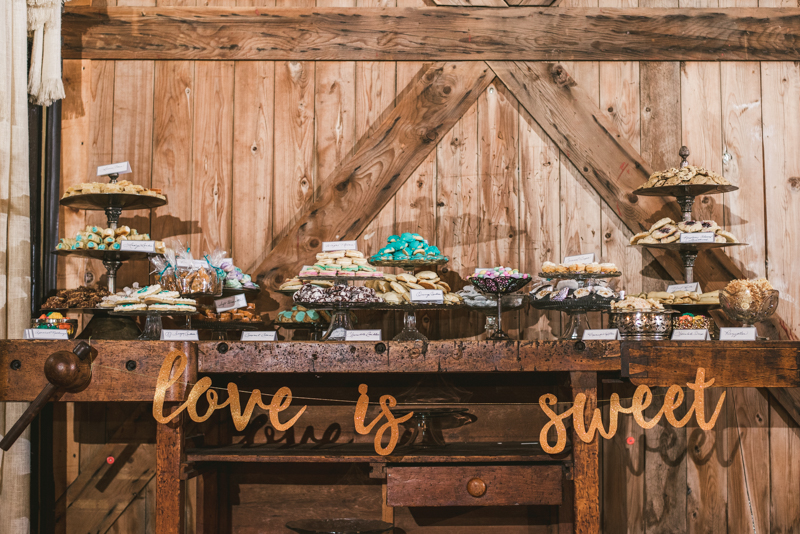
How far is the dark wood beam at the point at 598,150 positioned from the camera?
2.80 metres

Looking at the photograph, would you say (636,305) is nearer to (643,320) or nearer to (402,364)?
(643,320)

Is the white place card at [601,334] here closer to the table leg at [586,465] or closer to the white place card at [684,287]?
the table leg at [586,465]

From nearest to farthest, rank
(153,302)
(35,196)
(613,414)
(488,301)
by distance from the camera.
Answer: (613,414) → (153,302) → (488,301) → (35,196)

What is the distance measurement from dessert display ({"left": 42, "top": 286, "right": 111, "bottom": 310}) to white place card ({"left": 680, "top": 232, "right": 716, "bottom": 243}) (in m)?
2.24

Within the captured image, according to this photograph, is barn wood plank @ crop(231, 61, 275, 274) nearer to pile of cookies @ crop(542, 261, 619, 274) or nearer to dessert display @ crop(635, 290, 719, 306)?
pile of cookies @ crop(542, 261, 619, 274)

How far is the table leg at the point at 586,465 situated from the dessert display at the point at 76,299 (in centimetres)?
176

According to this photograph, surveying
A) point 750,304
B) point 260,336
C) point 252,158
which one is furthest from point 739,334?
point 252,158

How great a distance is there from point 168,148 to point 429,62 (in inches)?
48.7

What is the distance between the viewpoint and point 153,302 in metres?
2.25

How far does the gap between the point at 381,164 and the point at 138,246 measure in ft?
3.50

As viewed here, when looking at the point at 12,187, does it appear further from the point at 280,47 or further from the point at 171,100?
the point at 280,47

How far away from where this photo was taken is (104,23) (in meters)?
2.90

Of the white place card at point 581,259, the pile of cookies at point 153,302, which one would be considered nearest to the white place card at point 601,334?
the white place card at point 581,259

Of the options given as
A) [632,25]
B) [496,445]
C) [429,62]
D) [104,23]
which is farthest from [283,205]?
[632,25]
